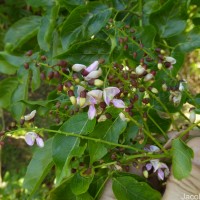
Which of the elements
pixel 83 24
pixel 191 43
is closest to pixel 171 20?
pixel 191 43

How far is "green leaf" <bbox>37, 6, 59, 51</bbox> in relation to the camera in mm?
743

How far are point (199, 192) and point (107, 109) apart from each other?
22 cm

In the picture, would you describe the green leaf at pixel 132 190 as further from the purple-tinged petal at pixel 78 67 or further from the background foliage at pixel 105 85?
the purple-tinged petal at pixel 78 67

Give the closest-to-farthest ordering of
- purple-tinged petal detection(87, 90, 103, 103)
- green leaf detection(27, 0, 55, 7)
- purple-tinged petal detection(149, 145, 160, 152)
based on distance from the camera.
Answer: purple-tinged petal detection(87, 90, 103, 103), purple-tinged petal detection(149, 145, 160, 152), green leaf detection(27, 0, 55, 7)

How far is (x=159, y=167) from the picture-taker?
2.15 ft

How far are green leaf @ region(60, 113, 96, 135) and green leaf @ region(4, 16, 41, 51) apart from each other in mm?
290

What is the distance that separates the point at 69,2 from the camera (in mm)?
730

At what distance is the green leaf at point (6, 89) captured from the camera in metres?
0.85

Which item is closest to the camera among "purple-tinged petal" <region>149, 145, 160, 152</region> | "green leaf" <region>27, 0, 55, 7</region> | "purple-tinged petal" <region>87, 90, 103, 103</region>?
"purple-tinged petal" <region>87, 90, 103, 103</region>

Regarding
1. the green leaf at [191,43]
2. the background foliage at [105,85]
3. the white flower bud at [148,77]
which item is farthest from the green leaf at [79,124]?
the green leaf at [191,43]

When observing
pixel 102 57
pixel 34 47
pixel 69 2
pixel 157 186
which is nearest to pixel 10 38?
pixel 34 47

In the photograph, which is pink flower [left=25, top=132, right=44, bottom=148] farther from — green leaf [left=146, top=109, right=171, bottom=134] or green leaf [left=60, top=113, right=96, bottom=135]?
green leaf [left=146, top=109, right=171, bottom=134]

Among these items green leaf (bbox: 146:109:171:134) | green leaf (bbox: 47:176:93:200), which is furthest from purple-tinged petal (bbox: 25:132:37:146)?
green leaf (bbox: 146:109:171:134)

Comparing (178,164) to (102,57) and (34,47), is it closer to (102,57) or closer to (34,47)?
(102,57)
